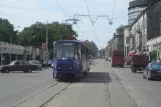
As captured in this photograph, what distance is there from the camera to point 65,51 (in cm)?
2725

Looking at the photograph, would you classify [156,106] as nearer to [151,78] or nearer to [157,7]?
[151,78]

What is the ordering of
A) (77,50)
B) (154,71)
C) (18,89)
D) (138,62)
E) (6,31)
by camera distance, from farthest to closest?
(6,31) → (138,62) → (154,71) → (77,50) → (18,89)

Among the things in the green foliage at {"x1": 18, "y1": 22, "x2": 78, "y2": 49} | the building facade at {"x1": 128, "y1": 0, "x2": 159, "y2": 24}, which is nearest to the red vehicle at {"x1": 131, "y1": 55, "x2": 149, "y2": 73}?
the green foliage at {"x1": 18, "y1": 22, "x2": 78, "y2": 49}

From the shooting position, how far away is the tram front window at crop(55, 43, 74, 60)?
27.1 meters

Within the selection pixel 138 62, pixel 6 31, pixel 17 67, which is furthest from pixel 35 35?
pixel 138 62

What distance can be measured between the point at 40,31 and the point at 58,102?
7531 cm

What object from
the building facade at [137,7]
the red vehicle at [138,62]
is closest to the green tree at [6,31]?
the building facade at [137,7]

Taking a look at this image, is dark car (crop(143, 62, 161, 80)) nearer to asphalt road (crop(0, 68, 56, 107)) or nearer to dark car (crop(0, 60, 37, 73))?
asphalt road (crop(0, 68, 56, 107))

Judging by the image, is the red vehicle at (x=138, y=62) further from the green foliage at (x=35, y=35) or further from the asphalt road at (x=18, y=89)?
the green foliage at (x=35, y=35)

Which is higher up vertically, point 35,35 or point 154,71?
point 35,35

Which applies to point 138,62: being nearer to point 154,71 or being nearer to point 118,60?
point 154,71

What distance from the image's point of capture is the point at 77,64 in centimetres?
2764

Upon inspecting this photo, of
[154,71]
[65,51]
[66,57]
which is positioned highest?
[65,51]

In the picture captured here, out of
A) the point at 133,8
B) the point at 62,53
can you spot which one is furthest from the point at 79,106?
the point at 133,8
